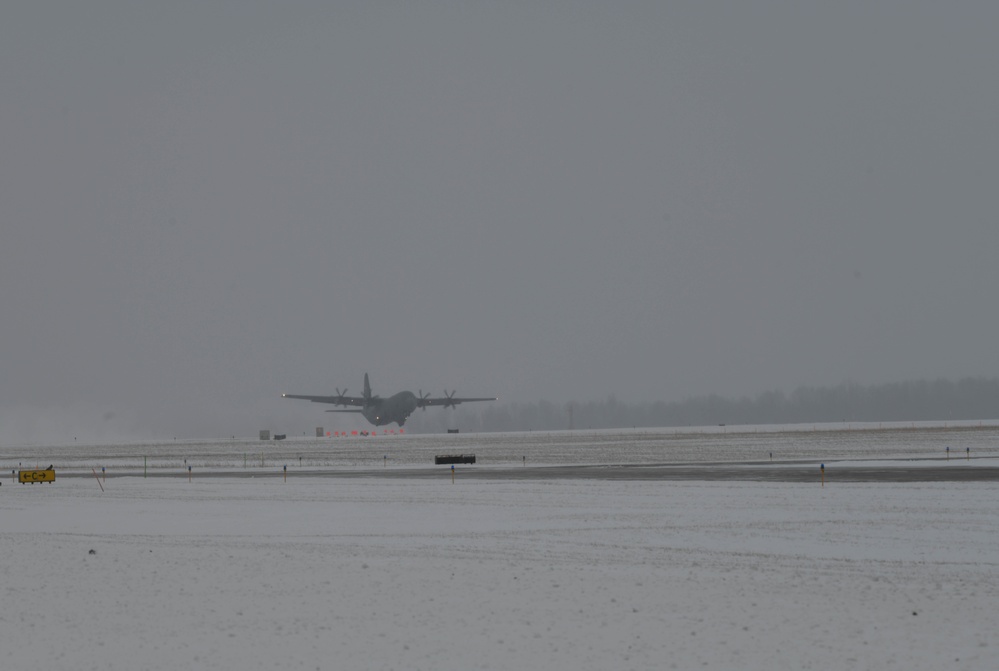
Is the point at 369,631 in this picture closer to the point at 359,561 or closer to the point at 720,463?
the point at 359,561

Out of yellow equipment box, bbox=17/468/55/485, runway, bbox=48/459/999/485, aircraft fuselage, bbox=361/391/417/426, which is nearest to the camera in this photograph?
runway, bbox=48/459/999/485

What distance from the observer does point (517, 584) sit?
589 inches

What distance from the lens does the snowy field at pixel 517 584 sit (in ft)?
35.4

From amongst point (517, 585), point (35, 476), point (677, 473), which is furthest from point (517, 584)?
point (35, 476)

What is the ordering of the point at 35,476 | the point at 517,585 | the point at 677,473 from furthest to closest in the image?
the point at 35,476
the point at 677,473
the point at 517,585

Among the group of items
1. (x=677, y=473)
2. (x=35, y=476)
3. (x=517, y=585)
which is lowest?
(x=677, y=473)

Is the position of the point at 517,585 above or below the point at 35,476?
below

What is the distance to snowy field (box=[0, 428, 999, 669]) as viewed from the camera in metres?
10.8

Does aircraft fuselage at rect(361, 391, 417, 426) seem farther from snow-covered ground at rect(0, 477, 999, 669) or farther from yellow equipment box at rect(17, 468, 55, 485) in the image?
snow-covered ground at rect(0, 477, 999, 669)

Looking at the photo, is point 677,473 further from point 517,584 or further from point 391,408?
point 391,408

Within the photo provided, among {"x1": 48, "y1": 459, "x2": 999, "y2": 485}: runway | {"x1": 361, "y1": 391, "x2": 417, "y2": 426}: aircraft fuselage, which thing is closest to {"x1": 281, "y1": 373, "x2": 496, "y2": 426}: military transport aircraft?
{"x1": 361, "y1": 391, "x2": 417, "y2": 426}: aircraft fuselage

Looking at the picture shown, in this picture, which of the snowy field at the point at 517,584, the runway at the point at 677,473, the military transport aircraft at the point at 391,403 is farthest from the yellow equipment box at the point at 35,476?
the military transport aircraft at the point at 391,403

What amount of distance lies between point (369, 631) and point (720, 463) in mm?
37249

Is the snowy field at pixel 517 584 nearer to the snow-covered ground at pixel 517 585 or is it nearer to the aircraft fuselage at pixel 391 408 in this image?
the snow-covered ground at pixel 517 585
